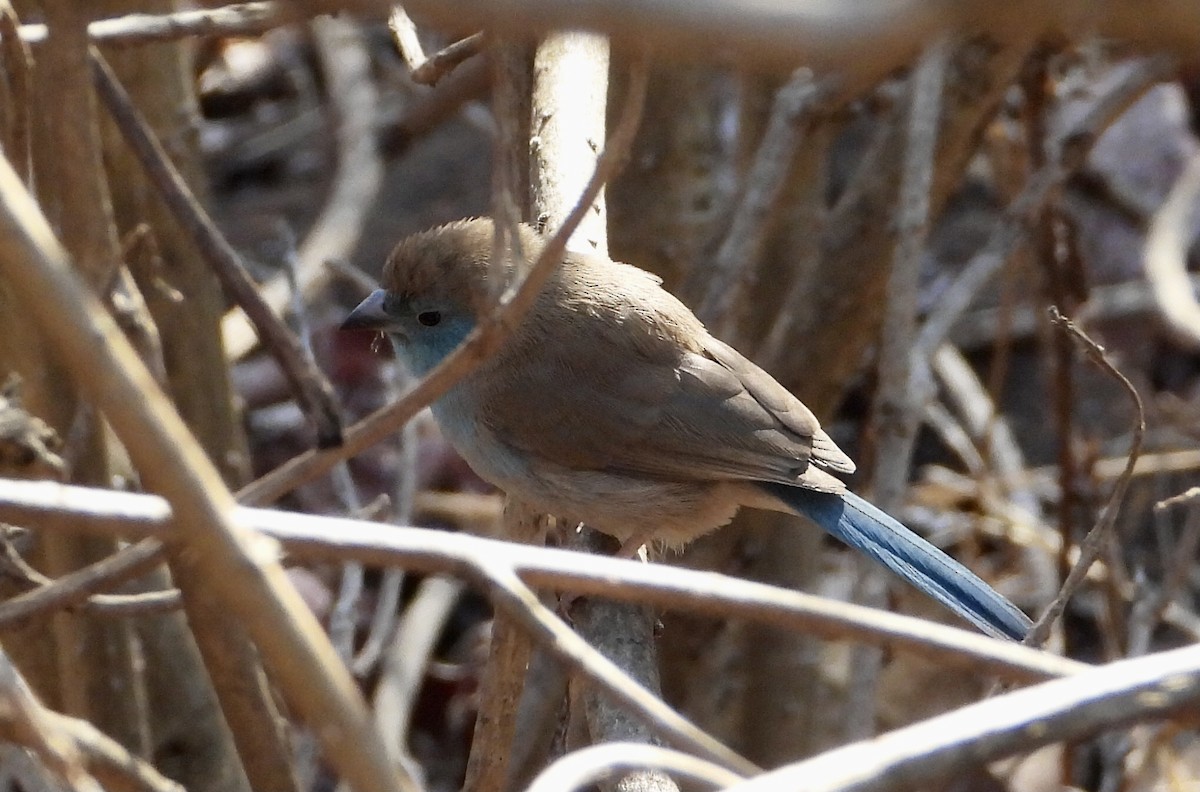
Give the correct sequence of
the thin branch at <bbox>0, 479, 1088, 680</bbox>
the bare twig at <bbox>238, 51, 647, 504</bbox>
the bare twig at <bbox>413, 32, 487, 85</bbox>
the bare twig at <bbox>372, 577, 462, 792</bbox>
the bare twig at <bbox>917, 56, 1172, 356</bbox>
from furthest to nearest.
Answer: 1. the bare twig at <bbox>372, 577, 462, 792</bbox>
2. the bare twig at <bbox>917, 56, 1172, 356</bbox>
3. the bare twig at <bbox>413, 32, 487, 85</bbox>
4. the bare twig at <bbox>238, 51, 647, 504</bbox>
5. the thin branch at <bbox>0, 479, 1088, 680</bbox>

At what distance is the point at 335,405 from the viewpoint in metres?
1.73

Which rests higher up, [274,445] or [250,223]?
[250,223]

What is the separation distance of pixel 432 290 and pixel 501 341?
2053 mm

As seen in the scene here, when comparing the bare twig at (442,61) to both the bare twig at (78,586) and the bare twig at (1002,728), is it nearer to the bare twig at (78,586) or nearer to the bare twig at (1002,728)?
the bare twig at (78,586)

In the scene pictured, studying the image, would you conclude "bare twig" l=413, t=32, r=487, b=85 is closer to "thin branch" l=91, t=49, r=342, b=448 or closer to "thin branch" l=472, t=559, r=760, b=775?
"thin branch" l=91, t=49, r=342, b=448

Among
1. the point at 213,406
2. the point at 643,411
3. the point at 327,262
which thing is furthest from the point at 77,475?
the point at 643,411

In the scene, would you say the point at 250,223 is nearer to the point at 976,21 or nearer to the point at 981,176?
the point at 981,176

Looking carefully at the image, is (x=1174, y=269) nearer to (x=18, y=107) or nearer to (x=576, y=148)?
(x=576, y=148)

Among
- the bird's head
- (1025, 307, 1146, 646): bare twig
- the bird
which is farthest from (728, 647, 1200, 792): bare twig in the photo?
the bird's head

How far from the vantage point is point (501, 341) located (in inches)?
77.0

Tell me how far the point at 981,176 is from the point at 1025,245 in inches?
117

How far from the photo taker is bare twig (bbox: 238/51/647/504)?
5.80 feet

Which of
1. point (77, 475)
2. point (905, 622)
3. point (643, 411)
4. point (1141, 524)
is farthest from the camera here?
point (1141, 524)

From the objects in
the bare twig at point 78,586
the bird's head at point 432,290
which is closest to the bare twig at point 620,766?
the bare twig at point 78,586
